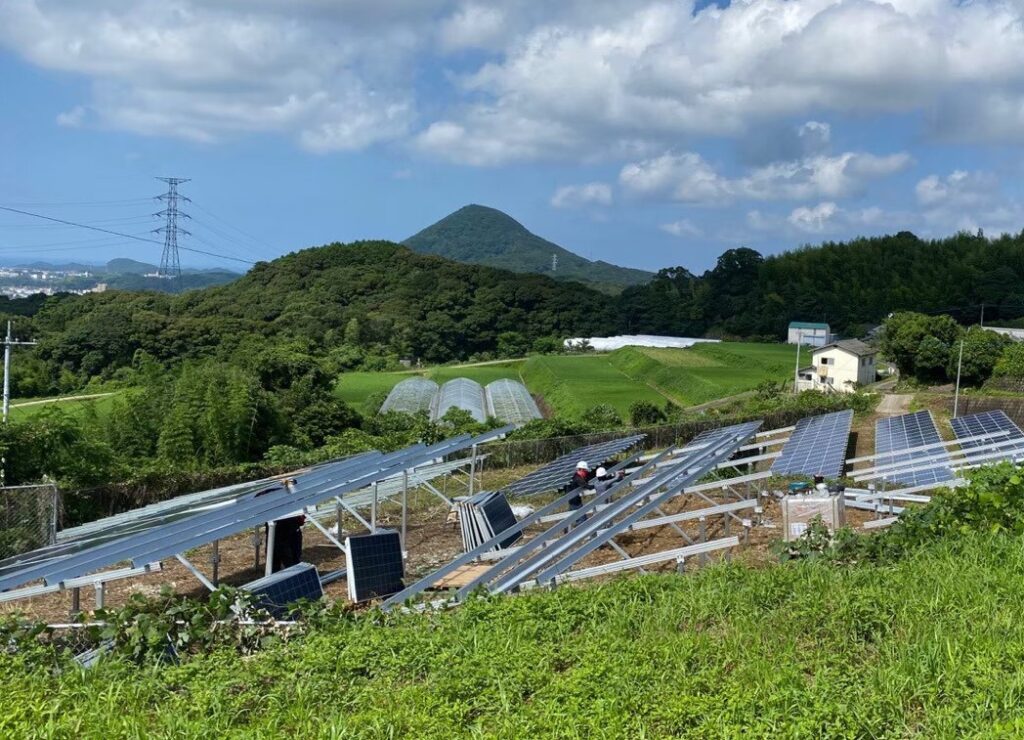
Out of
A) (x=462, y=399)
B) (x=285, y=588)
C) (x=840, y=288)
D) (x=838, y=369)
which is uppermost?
(x=840, y=288)

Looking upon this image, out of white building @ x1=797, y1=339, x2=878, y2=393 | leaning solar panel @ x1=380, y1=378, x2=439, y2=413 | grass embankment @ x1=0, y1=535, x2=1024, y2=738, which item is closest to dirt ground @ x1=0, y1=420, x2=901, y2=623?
grass embankment @ x1=0, y1=535, x2=1024, y2=738

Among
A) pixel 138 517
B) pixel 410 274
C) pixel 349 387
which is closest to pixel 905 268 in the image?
pixel 410 274

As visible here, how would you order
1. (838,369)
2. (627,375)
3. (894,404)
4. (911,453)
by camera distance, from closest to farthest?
1. (911,453)
2. (894,404)
3. (838,369)
4. (627,375)

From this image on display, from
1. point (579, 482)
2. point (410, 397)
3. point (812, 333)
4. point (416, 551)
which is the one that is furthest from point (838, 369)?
point (416, 551)

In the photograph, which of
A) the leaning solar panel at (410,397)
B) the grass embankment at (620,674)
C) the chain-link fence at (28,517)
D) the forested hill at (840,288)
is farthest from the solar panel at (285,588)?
the forested hill at (840,288)

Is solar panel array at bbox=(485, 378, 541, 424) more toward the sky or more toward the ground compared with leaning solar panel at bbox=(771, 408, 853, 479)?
more toward the ground

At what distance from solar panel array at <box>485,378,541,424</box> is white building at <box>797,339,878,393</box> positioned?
13.6 meters

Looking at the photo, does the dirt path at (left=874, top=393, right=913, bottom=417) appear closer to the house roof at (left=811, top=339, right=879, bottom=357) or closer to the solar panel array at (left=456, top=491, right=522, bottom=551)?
the house roof at (left=811, top=339, right=879, bottom=357)

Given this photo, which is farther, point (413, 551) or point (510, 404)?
point (510, 404)

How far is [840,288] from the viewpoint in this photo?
83438 millimetres

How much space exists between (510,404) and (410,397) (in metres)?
5.54

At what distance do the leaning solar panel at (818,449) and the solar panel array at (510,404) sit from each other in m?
16.1

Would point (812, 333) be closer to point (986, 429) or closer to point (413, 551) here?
point (986, 429)

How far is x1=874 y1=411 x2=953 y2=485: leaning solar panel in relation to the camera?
40.7 feet
